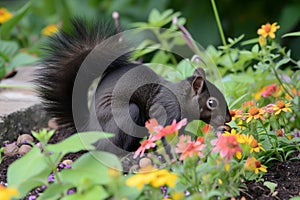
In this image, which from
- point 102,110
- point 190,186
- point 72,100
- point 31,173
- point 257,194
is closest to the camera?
point 31,173

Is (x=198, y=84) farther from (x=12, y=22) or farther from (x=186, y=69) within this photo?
(x=12, y=22)


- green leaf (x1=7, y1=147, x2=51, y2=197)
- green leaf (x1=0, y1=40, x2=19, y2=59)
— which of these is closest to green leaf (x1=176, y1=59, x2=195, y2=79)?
green leaf (x1=0, y1=40, x2=19, y2=59)

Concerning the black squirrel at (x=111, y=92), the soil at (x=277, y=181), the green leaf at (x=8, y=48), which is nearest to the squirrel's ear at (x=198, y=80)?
the black squirrel at (x=111, y=92)

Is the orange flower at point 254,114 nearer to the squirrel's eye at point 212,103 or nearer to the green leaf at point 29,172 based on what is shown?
the squirrel's eye at point 212,103

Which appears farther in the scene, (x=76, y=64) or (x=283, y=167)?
(x=76, y=64)

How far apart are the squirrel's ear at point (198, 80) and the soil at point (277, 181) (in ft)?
1.31

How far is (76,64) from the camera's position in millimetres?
2498

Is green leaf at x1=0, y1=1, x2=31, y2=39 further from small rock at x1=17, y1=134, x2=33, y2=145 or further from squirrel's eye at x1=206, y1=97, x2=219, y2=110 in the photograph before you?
squirrel's eye at x1=206, y1=97, x2=219, y2=110

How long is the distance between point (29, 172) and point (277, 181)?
2.70 ft

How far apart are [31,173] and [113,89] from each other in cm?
86

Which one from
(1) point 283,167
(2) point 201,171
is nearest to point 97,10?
(1) point 283,167

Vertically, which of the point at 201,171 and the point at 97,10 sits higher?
the point at 201,171

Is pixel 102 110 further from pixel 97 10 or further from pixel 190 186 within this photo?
pixel 97 10

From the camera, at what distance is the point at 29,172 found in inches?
62.1
